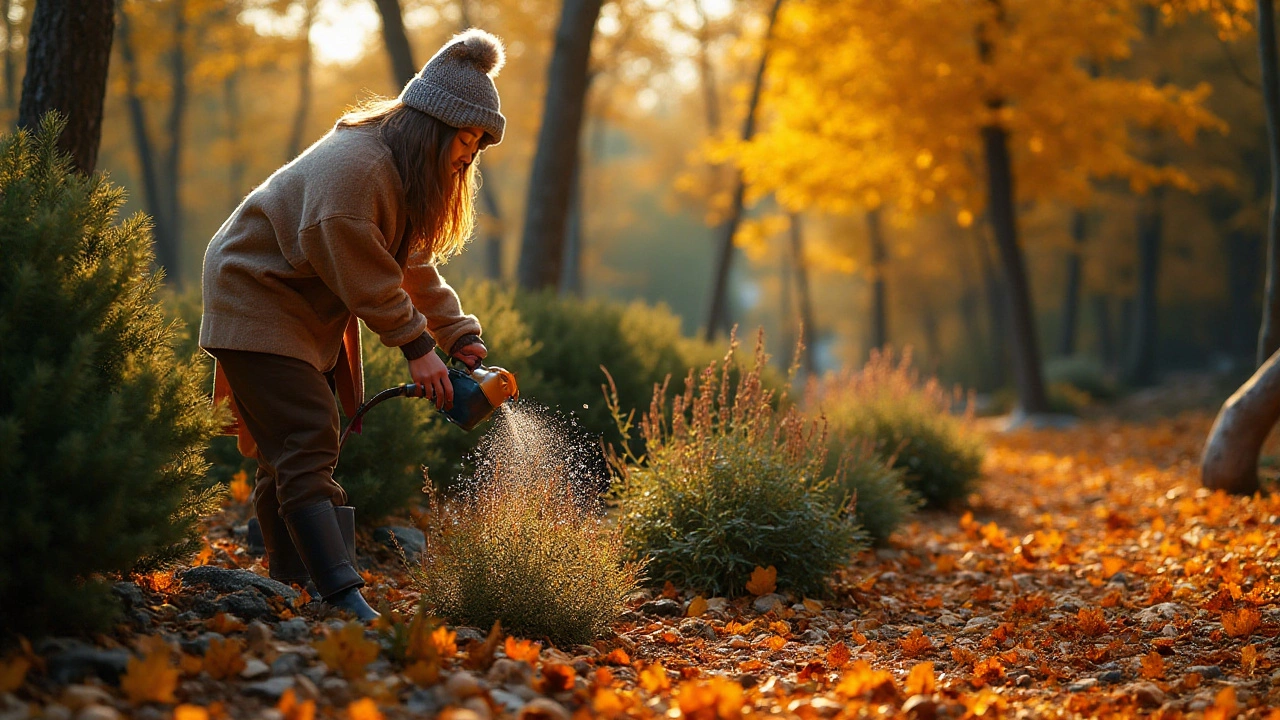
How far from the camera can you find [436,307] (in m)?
3.32

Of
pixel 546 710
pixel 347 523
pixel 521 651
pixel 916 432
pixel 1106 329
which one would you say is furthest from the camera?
pixel 1106 329

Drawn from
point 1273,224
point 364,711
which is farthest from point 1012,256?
point 364,711

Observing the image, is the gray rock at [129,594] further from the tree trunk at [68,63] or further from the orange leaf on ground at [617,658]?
the tree trunk at [68,63]

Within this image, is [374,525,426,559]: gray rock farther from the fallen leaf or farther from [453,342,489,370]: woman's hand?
the fallen leaf

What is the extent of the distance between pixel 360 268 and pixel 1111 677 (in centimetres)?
243

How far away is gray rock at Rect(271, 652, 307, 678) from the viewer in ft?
7.97

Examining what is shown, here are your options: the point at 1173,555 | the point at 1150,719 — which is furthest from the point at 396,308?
the point at 1173,555

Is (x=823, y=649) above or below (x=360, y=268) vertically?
below

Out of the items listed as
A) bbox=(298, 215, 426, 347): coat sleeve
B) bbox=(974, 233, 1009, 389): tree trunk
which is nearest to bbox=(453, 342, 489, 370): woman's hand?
bbox=(298, 215, 426, 347): coat sleeve

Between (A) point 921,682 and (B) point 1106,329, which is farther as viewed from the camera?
(B) point 1106,329

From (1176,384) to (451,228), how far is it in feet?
54.5

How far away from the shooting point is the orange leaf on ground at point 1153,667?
2.95 m

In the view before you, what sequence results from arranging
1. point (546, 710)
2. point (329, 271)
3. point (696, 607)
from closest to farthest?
point (546, 710) < point (329, 271) < point (696, 607)

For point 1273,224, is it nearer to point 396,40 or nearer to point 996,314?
point 396,40
